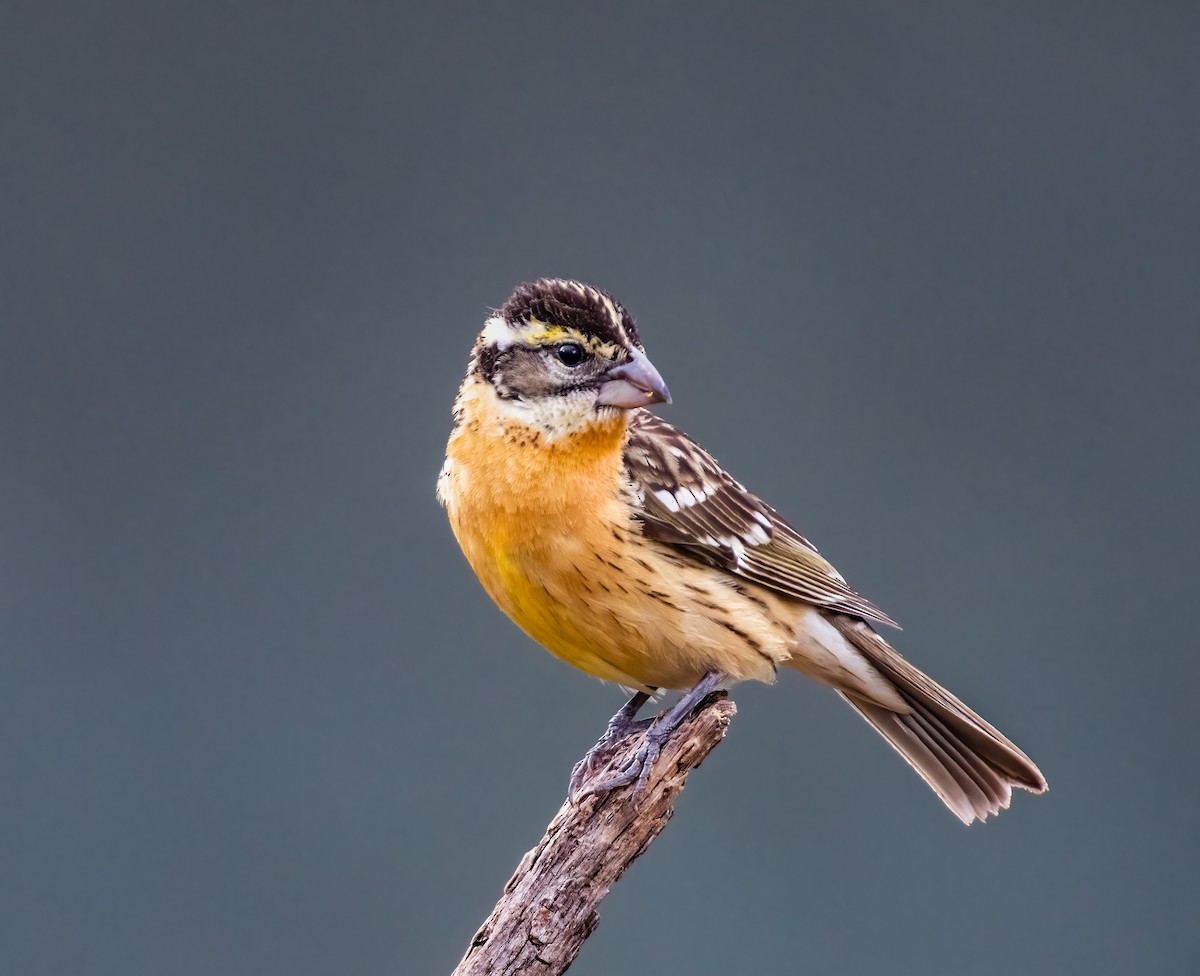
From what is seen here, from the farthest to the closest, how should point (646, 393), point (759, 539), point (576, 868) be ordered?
point (759, 539) → point (646, 393) → point (576, 868)

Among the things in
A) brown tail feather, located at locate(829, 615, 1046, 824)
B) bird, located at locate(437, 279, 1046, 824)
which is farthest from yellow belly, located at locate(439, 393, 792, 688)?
brown tail feather, located at locate(829, 615, 1046, 824)

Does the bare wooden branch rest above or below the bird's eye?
below

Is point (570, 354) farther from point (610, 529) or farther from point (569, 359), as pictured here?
point (610, 529)

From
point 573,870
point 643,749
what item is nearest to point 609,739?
point 643,749

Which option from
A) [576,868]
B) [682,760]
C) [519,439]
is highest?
[519,439]

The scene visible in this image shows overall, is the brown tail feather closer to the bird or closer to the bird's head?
the bird

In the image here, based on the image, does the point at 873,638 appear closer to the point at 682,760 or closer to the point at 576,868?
the point at 682,760

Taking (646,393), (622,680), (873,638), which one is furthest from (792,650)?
(646,393)

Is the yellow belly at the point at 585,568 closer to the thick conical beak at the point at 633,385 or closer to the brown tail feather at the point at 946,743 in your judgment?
the thick conical beak at the point at 633,385
